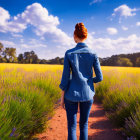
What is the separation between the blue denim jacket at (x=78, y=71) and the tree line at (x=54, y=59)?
34978 mm

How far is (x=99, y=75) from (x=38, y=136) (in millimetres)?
2077

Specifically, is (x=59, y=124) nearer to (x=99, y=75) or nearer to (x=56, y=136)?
(x=56, y=136)

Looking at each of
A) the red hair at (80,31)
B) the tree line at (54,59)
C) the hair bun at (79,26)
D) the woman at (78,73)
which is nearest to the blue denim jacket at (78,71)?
the woman at (78,73)

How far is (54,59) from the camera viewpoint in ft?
172

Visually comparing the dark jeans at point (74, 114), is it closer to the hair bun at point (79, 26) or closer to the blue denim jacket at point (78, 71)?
the blue denim jacket at point (78, 71)

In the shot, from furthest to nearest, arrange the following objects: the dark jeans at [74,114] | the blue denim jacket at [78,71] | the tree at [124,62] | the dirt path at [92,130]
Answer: the tree at [124,62] < the dirt path at [92,130] < the dark jeans at [74,114] < the blue denim jacket at [78,71]

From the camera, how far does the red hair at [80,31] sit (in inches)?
74.0

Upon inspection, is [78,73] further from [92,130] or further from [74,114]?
[92,130]

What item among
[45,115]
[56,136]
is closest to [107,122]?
[56,136]

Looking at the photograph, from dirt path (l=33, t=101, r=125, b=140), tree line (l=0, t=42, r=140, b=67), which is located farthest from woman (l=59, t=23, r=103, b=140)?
tree line (l=0, t=42, r=140, b=67)

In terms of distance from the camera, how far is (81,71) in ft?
6.26

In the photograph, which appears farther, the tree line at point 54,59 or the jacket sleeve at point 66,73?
the tree line at point 54,59

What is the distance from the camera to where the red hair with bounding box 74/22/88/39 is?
188cm

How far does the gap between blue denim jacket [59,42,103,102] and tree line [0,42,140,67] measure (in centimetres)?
3498
